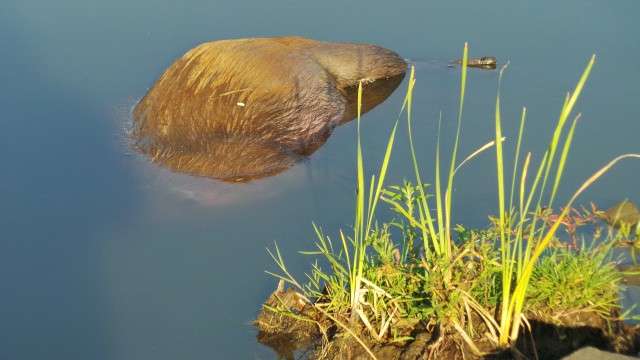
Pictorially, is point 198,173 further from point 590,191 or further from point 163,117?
point 590,191

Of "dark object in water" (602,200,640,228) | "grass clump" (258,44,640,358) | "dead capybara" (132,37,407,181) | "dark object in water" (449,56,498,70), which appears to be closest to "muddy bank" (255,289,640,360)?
"grass clump" (258,44,640,358)

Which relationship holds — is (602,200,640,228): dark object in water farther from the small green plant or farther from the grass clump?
the small green plant

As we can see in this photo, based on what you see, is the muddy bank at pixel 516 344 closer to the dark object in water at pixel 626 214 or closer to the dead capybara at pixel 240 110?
the dark object in water at pixel 626 214

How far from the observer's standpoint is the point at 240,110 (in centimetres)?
492

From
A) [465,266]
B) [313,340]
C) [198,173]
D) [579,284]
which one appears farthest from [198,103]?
[579,284]

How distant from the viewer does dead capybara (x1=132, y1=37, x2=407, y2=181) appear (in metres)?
4.72

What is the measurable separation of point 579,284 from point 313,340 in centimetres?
108

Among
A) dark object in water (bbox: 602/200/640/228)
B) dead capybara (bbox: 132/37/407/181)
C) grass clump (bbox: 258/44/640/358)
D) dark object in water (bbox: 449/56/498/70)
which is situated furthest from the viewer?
dark object in water (bbox: 449/56/498/70)

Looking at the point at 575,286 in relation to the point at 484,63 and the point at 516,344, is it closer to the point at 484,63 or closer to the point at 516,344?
the point at 516,344

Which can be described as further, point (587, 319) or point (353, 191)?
point (353, 191)

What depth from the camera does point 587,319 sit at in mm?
A: 2625

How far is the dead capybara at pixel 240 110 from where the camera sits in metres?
4.72

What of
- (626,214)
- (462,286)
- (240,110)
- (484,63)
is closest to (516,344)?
(462,286)

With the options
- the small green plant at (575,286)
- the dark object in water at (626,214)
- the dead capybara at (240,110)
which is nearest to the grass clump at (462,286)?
the small green plant at (575,286)
